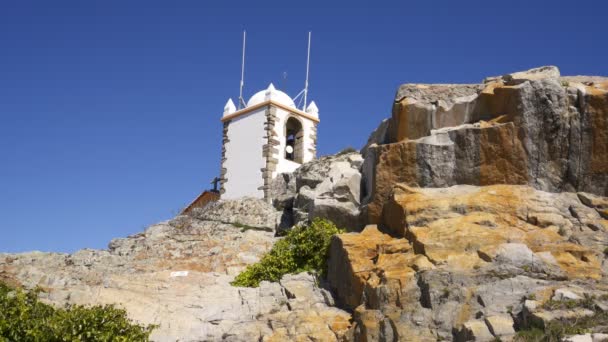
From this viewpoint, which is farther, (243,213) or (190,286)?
(243,213)

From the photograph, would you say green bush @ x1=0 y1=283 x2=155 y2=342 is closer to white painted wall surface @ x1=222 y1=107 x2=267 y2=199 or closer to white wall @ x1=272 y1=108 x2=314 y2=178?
white painted wall surface @ x1=222 y1=107 x2=267 y2=199

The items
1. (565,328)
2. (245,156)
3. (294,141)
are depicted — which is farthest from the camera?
(294,141)

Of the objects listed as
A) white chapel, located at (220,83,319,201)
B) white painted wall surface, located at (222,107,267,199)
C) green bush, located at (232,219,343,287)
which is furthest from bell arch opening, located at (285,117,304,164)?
green bush, located at (232,219,343,287)

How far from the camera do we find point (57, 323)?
1191 centimetres

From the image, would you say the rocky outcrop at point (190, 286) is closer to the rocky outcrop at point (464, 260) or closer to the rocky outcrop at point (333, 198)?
the rocky outcrop at point (464, 260)

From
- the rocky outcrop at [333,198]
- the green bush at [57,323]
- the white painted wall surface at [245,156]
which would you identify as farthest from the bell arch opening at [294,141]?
the green bush at [57,323]

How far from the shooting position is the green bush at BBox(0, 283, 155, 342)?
11664 millimetres

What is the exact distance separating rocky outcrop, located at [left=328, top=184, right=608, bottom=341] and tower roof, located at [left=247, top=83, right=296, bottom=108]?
50.2 ft

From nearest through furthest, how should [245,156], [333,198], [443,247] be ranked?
[443,247]
[333,198]
[245,156]

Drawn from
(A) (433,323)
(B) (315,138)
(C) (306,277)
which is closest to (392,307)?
(A) (433,323)

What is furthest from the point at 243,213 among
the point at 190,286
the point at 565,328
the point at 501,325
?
the point at 565,328

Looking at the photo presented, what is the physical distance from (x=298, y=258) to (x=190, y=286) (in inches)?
117

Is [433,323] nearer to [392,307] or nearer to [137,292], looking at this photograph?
[392,307]

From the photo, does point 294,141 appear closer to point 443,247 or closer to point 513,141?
point 513,141
